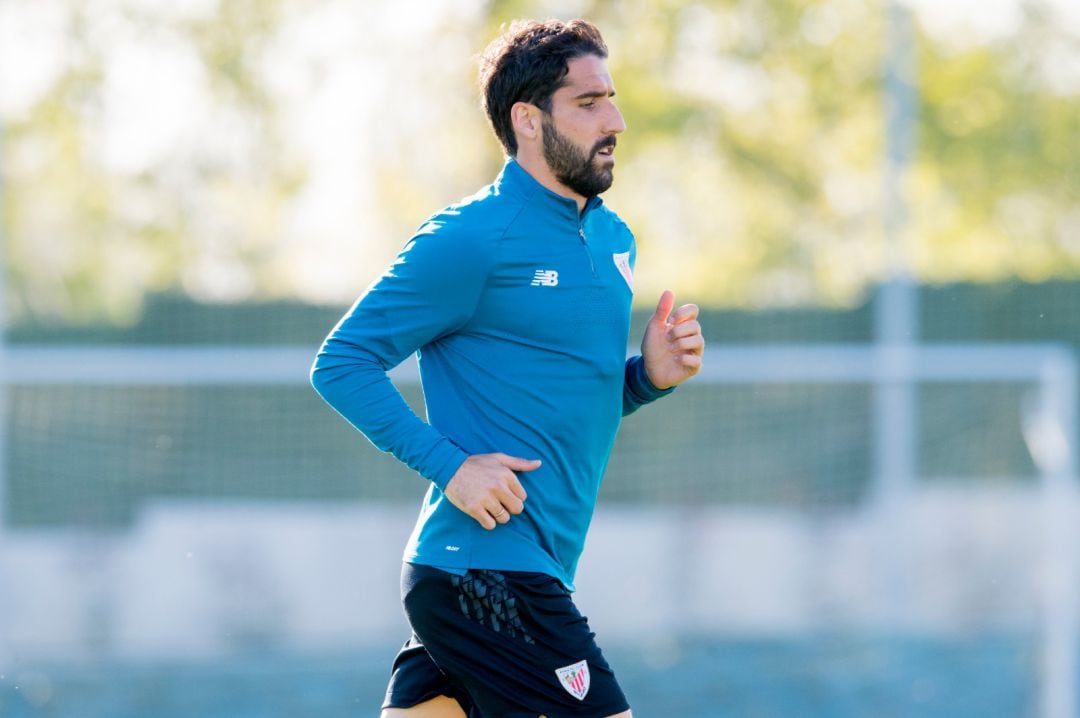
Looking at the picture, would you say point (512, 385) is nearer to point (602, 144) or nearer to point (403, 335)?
point (403, 335)

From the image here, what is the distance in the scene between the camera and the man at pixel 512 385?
3.33 meters

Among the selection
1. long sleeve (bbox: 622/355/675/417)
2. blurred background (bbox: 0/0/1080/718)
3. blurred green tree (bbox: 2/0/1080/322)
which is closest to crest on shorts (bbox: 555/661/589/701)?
long sleeve (bbox: 622/355/675/417)

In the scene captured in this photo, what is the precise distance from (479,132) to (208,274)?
255 centimetres

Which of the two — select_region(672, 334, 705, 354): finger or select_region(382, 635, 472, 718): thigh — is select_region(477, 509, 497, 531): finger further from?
select_region(672, 334, 705, 354): finger

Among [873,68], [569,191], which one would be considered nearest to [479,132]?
[873,68]

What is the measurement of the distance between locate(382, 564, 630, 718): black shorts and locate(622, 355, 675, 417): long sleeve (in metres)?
0.58

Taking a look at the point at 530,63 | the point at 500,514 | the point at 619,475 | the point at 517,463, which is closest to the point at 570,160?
the point at 530,63

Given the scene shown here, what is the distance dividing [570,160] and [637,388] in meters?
0.60

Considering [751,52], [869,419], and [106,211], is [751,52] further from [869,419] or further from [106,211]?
[106,211]

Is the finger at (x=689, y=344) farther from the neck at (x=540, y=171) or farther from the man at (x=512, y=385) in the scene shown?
the neck at (x=540, y=171)

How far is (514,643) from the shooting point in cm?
335

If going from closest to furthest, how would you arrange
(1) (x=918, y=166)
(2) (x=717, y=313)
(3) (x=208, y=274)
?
(2) (x=717, y=313), (3) (x=208, y=274), (1) (x=918, y=166)

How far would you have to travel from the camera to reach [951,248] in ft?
39.9

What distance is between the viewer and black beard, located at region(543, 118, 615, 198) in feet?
11.5
